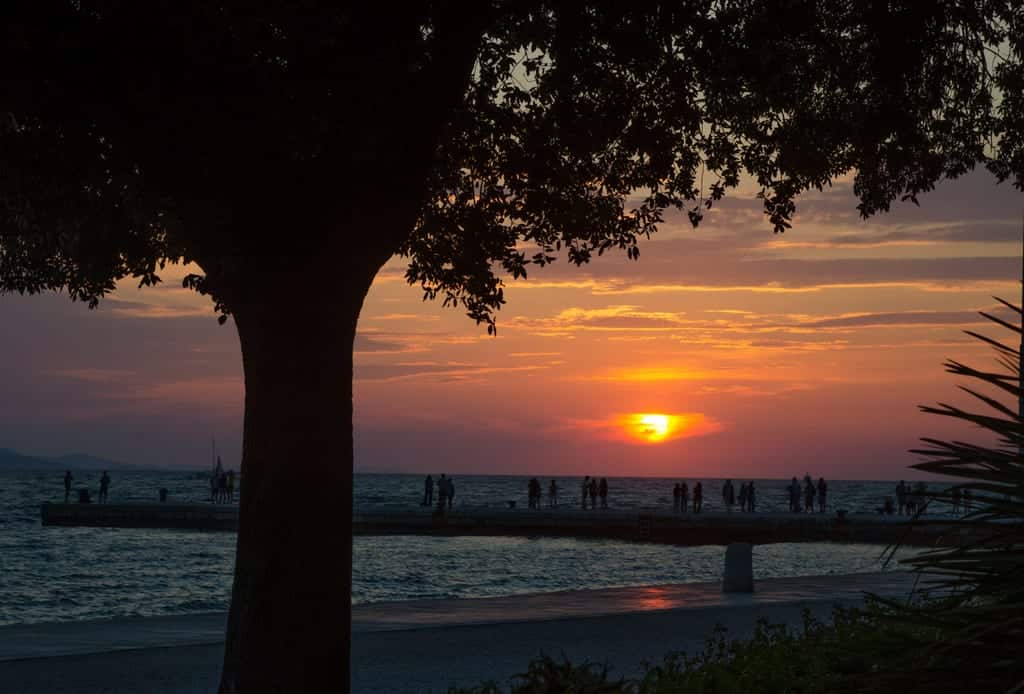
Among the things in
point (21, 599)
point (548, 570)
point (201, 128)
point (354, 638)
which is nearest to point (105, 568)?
point (21, 599)

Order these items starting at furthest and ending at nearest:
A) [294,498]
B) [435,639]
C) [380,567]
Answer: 1. [380,567]
2. [435,639]
3. [294,498]

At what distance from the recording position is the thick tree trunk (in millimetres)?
8734

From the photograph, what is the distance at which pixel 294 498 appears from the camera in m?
8.76

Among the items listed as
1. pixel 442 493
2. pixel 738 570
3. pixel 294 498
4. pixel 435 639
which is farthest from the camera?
pixel 442 493

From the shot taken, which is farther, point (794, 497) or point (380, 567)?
point (794, 497)

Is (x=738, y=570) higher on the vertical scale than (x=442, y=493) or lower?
lower

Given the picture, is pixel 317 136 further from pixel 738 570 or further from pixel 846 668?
pixel 738 570

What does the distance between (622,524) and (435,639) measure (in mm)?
42379

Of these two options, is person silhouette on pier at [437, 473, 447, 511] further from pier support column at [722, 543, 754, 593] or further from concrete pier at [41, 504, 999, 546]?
pier support column at [722, 543, 754, 593]

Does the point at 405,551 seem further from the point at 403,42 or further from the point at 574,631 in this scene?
the point at 403,42

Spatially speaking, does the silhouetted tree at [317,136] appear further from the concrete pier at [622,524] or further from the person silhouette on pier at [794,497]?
the person silhouette on pier at [794,497]

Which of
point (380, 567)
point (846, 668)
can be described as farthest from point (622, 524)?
point (846, 668)

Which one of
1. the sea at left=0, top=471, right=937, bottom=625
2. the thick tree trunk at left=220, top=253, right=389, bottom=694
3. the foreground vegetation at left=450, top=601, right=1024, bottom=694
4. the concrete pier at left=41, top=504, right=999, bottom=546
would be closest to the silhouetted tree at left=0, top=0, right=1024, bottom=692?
the thick tree trunk at left=220, top=253, right=389, bottom=694

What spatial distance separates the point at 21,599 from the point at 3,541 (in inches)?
1054
